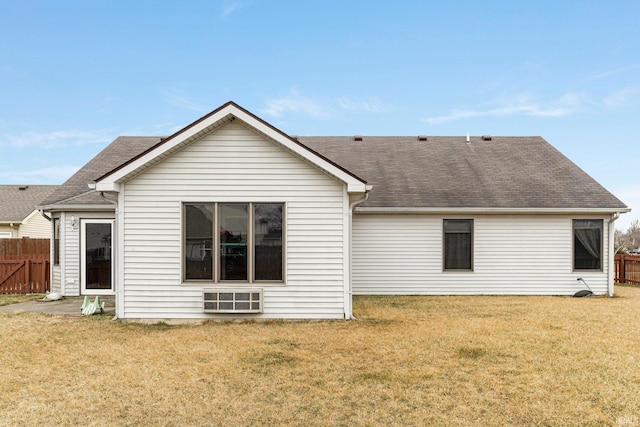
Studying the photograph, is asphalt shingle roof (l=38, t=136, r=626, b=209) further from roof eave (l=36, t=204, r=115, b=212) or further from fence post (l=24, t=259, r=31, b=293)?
fence post (l=24, t=259, r=31, b=293)

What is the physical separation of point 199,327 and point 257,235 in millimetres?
2139

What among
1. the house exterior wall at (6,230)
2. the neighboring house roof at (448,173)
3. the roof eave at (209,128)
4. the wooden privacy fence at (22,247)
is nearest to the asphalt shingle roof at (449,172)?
the neighboring house roof at (448,173)

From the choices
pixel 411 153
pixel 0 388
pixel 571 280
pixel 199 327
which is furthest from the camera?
pixel 411 153

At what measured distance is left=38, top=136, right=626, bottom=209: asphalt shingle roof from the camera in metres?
12.8

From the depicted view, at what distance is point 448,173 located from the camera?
14.5m

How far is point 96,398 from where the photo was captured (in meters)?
4.73

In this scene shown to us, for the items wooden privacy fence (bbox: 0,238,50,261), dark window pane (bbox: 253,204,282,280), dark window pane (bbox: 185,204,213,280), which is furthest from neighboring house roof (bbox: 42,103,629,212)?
wooden privacy fence (bbox: 0,238,50,261)

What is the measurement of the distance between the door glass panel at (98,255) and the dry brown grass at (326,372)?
11.2ft

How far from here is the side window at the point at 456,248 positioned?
41.9 feet

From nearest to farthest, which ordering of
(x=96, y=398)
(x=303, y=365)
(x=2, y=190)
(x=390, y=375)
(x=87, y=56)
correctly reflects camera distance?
(x=96, y=398)
(x=390, y=375)
(x=303, y=365)
(x=87, y=56)
(x=2, y=190)

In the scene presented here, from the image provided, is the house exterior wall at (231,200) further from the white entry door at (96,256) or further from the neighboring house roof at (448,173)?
the white entry door at (96,256)

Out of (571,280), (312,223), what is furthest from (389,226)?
(571,280)

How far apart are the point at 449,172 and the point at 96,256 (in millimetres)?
11593

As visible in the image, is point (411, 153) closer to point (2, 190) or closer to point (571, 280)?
point (571, 280)
